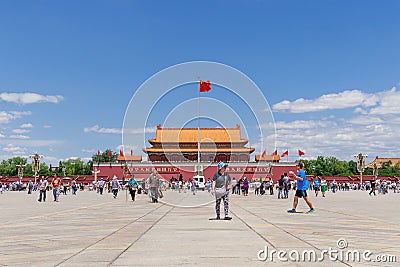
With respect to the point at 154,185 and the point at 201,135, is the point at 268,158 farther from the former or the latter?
the point at 154,185

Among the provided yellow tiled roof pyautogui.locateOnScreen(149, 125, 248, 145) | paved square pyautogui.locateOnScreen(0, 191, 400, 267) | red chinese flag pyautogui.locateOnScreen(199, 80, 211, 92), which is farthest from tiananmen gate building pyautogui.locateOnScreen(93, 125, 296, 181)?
paved square pyautogui.locateOnScreen(0, 191, 400, 267)

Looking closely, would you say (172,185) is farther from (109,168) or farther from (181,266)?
(181,266)

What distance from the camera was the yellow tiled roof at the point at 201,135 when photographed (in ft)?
247

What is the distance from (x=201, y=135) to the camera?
76.1m

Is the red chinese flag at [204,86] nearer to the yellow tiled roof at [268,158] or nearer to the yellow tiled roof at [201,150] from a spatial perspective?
the yellow tiled roof at [201,150]

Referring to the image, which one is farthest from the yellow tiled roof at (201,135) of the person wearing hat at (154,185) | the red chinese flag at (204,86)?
the person wearing hat at (154,185)

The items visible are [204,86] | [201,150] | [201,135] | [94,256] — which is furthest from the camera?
[201,135]

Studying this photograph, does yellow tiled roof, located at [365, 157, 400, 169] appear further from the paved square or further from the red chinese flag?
the paved square

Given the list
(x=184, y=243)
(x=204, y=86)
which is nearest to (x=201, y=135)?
(x=204, y=86)

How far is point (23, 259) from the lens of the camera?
6312mm

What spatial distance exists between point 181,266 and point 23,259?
2195 mm

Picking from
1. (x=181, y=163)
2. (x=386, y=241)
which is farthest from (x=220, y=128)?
(x=386, y=241)

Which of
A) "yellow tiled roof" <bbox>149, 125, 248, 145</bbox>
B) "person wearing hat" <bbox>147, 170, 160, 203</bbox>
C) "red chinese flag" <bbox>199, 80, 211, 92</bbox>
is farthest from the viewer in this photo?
"yellow tiled roof" <bbox>149, 125, 248, 145</bbox>

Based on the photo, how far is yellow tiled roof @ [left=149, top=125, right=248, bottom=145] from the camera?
247ft
